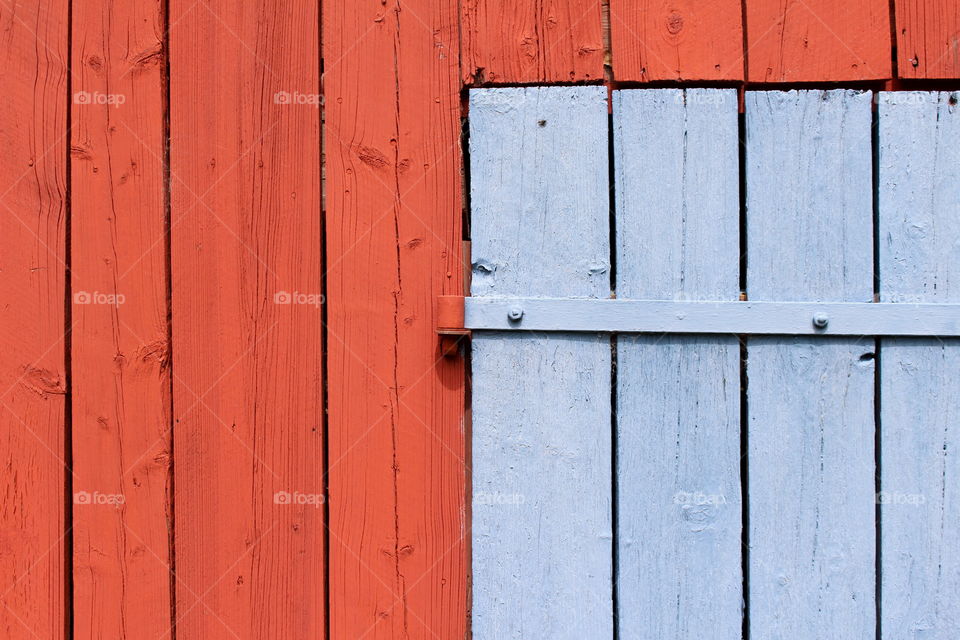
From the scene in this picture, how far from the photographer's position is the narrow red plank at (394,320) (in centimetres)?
113

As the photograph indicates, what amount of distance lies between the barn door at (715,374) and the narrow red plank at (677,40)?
5cm

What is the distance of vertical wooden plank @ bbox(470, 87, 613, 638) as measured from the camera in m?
1.11

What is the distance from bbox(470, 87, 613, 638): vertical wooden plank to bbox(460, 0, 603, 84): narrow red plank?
0.07 m

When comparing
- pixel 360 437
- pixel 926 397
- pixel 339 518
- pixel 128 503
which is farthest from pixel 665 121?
pixel 128 503

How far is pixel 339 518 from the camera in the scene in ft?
3.72

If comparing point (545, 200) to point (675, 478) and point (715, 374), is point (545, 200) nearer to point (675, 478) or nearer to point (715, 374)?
point (715, 374)

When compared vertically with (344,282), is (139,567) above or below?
below

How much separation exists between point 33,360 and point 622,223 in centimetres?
104

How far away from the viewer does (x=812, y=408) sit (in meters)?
1.10

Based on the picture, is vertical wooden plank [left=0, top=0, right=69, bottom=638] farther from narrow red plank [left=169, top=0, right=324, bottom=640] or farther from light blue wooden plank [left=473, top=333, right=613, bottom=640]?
light blue wooden plank [left=473, top=333, right=613, bottom=640]

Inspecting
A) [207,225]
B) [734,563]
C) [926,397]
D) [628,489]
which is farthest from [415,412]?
[926,397]

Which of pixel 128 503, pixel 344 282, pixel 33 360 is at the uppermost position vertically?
pixel 344 282

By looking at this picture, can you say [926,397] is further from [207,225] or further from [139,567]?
[139,567]

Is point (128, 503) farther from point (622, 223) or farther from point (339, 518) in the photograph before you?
point (622, 223)
